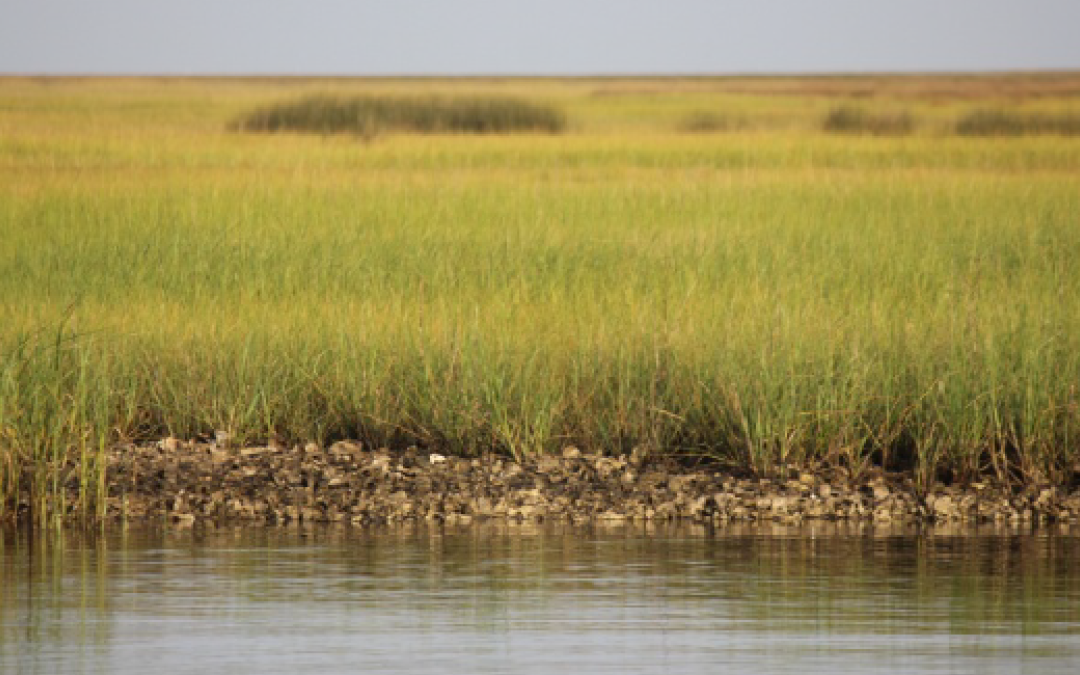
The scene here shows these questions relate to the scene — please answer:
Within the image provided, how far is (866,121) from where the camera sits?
4588 centimetres

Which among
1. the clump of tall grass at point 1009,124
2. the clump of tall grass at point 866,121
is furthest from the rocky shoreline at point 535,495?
the clump of tall grass at point 866,121

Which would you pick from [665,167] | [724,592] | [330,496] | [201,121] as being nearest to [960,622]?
[724,592]

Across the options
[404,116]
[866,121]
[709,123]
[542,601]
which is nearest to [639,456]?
[542,601]

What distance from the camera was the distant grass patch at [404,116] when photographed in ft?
143

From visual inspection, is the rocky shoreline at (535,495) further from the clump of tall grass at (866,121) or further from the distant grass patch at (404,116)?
the clump of tall grass at (866,121)

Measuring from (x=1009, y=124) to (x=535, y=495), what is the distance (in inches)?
1377

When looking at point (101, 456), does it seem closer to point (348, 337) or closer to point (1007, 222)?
point (348, 337)

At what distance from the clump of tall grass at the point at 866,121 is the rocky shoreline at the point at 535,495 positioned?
107 feet

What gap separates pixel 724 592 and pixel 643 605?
0.51 metres

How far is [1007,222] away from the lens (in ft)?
76.3

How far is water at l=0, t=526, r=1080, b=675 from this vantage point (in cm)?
762

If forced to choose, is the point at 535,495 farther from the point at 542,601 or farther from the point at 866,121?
the point at 866,121

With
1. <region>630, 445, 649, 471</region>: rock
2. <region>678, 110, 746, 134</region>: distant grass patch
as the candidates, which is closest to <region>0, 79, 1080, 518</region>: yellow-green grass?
<region>630, 445, 649, 471</region>: rock

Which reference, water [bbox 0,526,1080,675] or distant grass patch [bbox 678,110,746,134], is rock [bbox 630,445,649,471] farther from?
distant grass patch [bbox 678,110,746,134]
